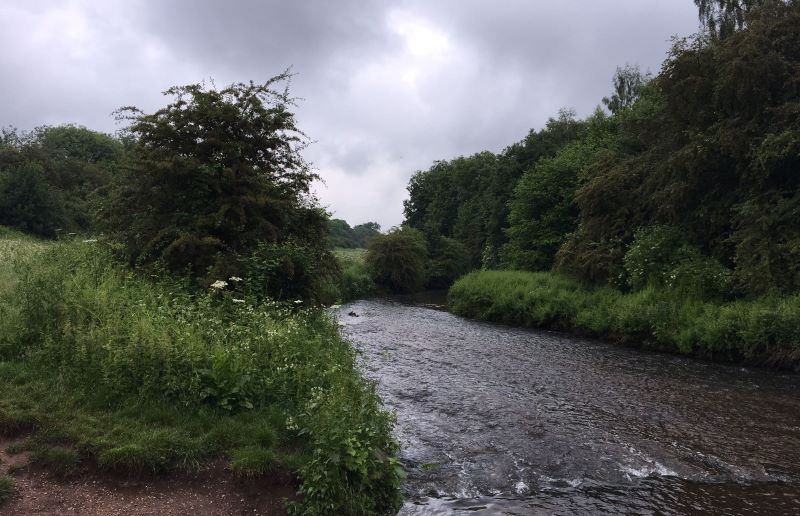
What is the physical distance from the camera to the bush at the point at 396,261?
45531mm

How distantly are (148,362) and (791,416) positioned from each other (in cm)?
1130

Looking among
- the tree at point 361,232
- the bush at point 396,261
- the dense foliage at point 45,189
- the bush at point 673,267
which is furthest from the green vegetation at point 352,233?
the bush at point 673,267

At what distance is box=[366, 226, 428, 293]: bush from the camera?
45.5m

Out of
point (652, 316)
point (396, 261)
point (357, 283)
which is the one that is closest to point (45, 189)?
point (357, 283)

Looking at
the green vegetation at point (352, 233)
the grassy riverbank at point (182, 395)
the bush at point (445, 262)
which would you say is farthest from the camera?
the green vegetation at point (352, 233)

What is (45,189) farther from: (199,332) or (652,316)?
(652,316)

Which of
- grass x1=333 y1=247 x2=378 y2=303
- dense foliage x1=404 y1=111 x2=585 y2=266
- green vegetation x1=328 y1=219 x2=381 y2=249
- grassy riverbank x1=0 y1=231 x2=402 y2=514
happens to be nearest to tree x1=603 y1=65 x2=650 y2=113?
dense foliage x1=404 y1=111 x2=585 y2=266

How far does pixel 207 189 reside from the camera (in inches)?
486

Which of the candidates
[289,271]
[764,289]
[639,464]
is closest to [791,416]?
[639,464]

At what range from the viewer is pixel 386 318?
25406 mm

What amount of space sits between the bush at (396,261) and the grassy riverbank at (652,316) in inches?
737

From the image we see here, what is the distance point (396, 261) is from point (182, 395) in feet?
127

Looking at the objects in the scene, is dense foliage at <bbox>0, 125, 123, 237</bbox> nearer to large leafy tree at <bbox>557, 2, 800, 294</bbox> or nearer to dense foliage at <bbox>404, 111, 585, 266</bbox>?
dense foliage at <bbox>404, 111, 585, 266</bbox>

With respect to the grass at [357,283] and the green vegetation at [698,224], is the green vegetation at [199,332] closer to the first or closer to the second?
the green vegetation at [698,224]
